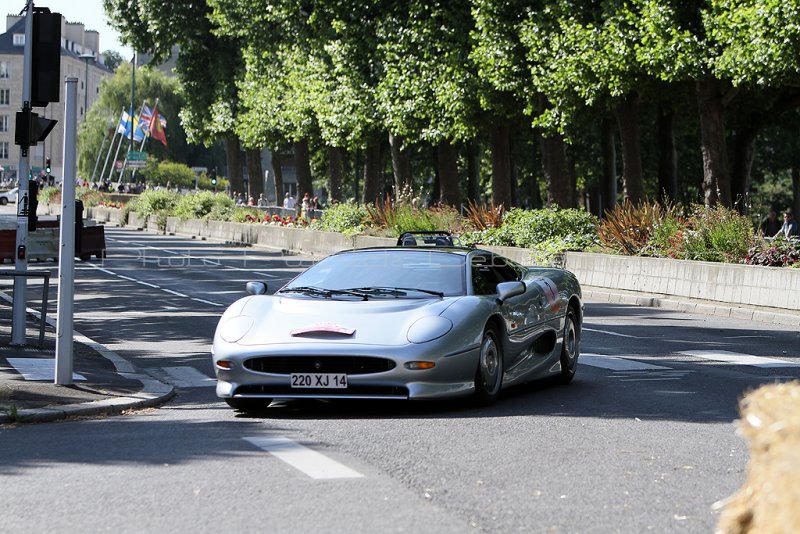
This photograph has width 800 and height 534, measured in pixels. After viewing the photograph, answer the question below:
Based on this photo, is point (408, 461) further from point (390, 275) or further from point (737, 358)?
point (737, 358)

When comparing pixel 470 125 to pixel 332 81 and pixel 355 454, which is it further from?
pixel 355 454

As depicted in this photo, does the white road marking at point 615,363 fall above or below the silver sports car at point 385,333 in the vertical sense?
below

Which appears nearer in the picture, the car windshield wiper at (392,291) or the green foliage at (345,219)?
the car windshield wiper at (392,291)

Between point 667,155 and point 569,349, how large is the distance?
30.3 meters

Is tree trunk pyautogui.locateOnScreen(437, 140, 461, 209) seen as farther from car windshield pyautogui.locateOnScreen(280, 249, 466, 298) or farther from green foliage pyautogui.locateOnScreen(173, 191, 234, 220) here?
car windshield pyautogui.locateOnScreen(280, 249, 466, 298)

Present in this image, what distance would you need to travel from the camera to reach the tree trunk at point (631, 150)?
36.6m

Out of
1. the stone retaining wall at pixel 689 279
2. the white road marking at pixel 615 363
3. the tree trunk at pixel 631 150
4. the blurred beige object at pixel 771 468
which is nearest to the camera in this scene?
the blurred beige object at pixel 771 468

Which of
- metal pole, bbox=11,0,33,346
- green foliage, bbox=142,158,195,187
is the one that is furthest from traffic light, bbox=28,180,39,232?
green foliage, bbox=142,158,195,187

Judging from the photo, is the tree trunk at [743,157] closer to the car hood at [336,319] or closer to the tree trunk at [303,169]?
the tree trunk at [303,169]

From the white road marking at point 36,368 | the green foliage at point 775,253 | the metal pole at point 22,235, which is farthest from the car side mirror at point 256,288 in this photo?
the green foliage at point 775,253

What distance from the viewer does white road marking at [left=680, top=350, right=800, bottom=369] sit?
14297 mm

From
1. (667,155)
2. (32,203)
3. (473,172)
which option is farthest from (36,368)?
(473,172)

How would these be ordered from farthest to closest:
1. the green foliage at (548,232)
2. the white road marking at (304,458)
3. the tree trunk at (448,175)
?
1. the tree trunk at (448,175)
2. the green foliage at (548,232)
3. the white road marking at (304,458)

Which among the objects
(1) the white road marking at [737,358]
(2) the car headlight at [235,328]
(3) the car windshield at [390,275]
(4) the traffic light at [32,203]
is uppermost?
(4) the traffic light at [32,203]
